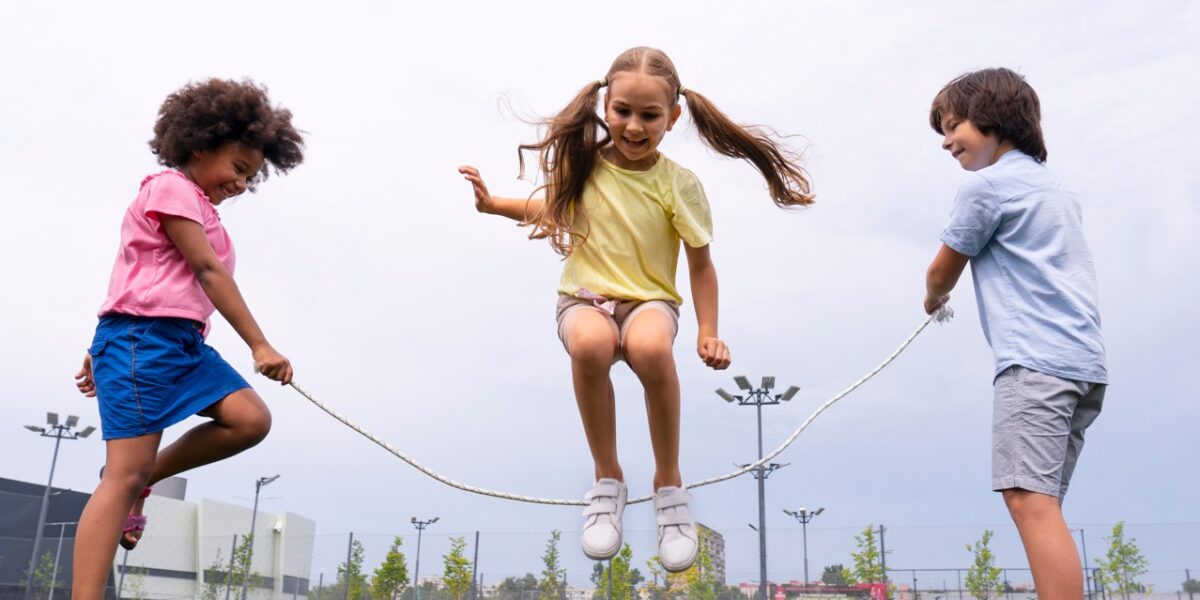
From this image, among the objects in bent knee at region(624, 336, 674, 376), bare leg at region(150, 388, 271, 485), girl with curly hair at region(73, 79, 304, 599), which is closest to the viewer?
girl with curly hair at region(73, 79, 304, 599)

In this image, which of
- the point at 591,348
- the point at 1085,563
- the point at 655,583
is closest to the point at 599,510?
the point at 591,348

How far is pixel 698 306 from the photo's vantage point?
12.4 feet

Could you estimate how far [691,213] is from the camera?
146 inches

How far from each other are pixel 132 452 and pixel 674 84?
2309mm

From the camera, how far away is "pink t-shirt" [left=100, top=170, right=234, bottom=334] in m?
3.18

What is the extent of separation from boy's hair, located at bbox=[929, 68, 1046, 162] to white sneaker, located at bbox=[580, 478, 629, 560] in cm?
185

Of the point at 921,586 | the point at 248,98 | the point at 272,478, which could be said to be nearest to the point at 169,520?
the point at 272,478

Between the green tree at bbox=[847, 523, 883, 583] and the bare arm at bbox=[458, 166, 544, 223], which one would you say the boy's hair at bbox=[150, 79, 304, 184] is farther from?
the green tree at bbox=[847, 523, 883, 583]

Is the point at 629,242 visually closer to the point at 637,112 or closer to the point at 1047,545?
the point at 637,112

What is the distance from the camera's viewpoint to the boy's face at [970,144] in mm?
3338

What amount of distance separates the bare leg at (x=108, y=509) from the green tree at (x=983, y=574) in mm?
16070

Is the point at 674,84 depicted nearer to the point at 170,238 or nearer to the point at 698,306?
the point at 698,306

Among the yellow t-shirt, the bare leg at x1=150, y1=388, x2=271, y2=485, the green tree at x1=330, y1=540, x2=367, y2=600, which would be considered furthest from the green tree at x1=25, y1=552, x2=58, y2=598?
the yellow t-shirt

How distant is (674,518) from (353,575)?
57.8ft
